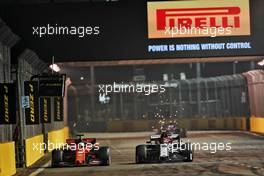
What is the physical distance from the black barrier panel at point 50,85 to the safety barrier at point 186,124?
110 feet

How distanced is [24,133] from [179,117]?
37.2m

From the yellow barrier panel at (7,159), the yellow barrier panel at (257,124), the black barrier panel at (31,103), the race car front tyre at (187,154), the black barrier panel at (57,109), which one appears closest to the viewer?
the yellow barrier panel at (7,159)

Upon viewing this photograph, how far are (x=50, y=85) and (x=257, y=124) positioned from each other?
24954mm

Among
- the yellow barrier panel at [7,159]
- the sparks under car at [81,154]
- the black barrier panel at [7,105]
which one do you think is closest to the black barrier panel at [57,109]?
the sparks under car at [81,154]

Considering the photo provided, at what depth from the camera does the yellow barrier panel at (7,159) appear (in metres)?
16.1

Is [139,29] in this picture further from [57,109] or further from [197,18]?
[57,109]

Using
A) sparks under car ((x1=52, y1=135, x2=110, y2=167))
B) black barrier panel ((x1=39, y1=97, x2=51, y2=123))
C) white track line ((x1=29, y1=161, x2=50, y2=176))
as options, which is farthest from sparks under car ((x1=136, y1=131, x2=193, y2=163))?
black barrier panel ((x1=39, y1=97, x2=51, y2=123))

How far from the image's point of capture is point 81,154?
19594 millimetres

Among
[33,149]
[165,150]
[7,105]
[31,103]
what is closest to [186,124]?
[33,149]

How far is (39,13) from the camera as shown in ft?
65.1

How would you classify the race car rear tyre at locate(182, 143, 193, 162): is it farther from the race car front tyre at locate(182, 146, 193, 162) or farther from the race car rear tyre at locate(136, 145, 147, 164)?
the race car rear tyre at locate(136, 145, 147, 164)

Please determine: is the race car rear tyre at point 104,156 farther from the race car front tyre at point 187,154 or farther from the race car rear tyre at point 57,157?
the race car front tyre at point 187,154

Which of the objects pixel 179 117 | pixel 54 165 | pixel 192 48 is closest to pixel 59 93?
pixel 54 165

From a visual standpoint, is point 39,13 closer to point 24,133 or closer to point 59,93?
point 59,93
